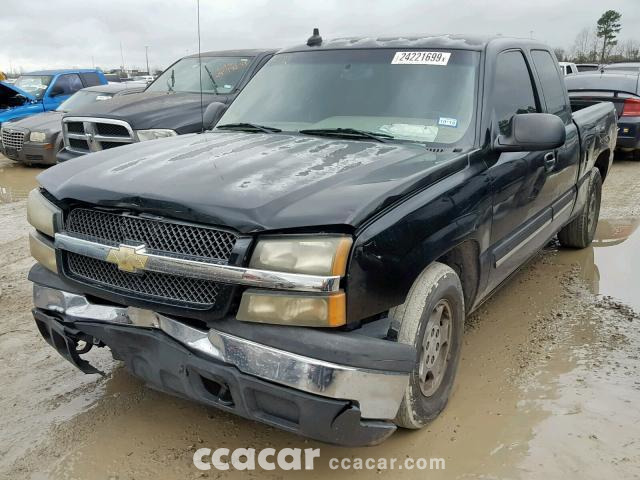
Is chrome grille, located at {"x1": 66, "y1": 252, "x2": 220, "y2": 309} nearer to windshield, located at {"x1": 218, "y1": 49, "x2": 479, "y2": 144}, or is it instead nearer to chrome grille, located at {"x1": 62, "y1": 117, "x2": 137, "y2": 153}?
windshield, located at {"x1": 218, "y1": 49, "x2": 479, "y2": 144}

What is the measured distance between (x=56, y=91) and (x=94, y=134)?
7.09 meters

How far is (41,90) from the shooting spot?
13523 mm

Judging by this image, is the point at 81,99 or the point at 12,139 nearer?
the point at 12,139

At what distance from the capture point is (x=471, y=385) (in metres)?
3.38

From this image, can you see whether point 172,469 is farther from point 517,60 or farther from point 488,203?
point 517,60

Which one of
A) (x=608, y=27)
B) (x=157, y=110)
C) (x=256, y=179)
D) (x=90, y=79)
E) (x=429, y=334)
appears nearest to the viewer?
(x=256, y=179)

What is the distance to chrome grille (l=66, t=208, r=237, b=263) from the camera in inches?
91.2

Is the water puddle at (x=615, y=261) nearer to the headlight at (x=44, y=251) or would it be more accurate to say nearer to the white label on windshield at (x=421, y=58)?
the white label on windshield at (x=421, y=58)

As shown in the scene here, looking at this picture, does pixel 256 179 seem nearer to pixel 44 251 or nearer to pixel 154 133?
pixel 44 251

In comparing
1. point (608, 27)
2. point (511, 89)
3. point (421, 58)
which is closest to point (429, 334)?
point (421, 58)

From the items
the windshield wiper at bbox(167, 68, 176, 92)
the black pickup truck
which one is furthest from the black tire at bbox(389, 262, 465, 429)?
the windshield wiper at bbox(167, 68, 176, 92)

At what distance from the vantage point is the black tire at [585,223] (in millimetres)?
5594

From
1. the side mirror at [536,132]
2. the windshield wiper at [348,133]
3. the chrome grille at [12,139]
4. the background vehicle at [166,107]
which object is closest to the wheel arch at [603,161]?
the side mirror at [536,132]

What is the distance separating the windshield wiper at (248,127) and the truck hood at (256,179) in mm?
264
